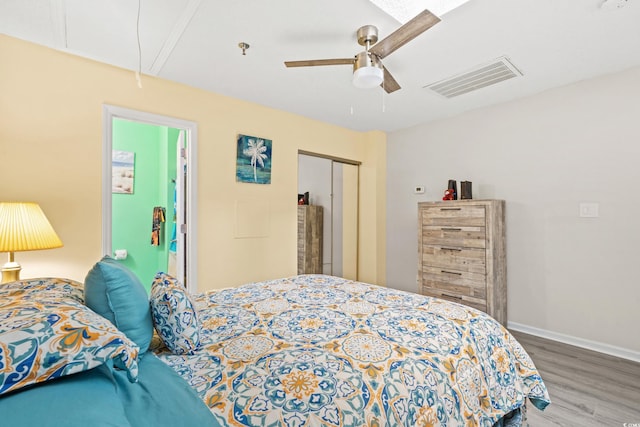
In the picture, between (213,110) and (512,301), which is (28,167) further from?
(512,301)

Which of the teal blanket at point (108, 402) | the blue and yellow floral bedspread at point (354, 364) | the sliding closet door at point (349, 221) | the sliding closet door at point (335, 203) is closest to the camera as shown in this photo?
the teal blanket at point (108, 402)

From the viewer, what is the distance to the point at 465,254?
121 inches

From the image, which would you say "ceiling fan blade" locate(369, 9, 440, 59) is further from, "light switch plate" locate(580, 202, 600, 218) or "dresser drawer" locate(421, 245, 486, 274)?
"light switch plate" locate(580, 202, 600, 218)

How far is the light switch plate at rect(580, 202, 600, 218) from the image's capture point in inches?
104

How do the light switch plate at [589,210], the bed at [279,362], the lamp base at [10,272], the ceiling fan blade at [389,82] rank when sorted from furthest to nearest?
1. the light switch plate at [589,210]
2. the ceiling fan blade at [389,82]
3. the lamp base at [10,272]
4. the bed at [279,362]

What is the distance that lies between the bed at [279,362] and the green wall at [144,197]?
258 cm

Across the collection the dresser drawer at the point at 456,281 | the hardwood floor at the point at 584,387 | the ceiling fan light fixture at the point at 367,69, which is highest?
the ceiling fan light fixture at the point at 367,69

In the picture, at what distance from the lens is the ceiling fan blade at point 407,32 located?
59.2 inches

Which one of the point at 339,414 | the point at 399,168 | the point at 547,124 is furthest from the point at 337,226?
the point at 339,414

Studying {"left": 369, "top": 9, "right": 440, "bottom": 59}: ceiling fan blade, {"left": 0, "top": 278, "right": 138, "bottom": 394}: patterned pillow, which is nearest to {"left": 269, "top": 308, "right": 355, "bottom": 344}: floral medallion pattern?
{"left": 0, "top": 278, "right": 138, "bottom": 394}: patterned pillow

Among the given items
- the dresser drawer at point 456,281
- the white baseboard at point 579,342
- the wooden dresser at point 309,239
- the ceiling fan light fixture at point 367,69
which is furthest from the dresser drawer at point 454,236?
the ceiling fan light fixture at point 367,69

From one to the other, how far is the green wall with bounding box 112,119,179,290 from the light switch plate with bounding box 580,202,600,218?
4187mm

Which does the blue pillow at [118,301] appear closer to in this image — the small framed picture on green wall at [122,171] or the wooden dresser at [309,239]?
the wooden dresser at [309,239]

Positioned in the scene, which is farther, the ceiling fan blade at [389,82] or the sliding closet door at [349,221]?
the sliding closet door at [349,221]
